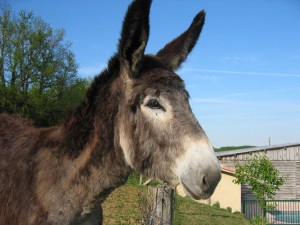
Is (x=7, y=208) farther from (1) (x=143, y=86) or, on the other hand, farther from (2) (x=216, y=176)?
(2) (x=216, y=176)

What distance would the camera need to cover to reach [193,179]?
2.36m

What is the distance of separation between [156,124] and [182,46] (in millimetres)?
997

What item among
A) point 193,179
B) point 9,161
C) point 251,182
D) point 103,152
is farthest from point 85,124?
point 251,182

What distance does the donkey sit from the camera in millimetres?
2516

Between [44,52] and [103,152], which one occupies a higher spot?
[44,52]

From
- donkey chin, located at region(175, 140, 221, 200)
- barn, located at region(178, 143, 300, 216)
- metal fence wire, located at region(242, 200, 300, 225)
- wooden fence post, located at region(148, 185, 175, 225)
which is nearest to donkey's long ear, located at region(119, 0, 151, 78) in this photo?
donkey chin, located at region(175, 140, 221, 200)

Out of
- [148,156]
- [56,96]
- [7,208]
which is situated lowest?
[7,208]

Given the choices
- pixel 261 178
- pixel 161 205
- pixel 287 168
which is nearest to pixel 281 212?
pixel 287 168

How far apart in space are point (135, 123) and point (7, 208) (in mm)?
1256

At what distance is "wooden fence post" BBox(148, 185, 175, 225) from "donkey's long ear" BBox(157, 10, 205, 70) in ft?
8.53

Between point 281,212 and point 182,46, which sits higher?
point 182,46

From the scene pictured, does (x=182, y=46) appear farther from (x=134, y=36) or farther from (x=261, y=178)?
(x=261, y=178)

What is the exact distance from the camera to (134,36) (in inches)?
108

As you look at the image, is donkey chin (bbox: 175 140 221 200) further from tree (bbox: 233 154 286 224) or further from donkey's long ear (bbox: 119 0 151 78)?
tree (bbox: 233 154 286 224)
